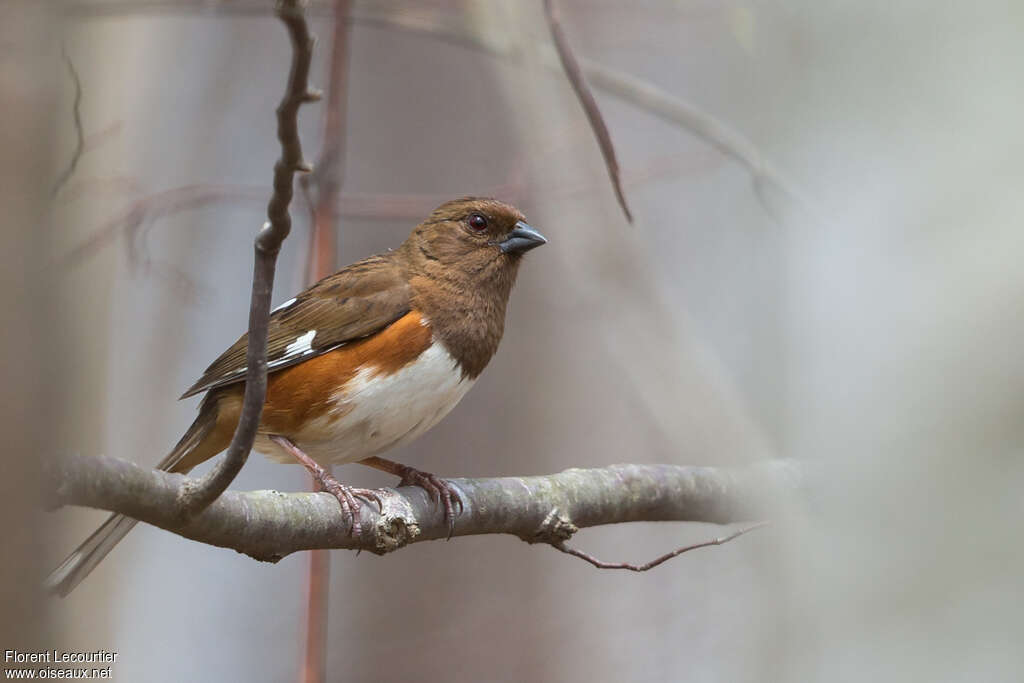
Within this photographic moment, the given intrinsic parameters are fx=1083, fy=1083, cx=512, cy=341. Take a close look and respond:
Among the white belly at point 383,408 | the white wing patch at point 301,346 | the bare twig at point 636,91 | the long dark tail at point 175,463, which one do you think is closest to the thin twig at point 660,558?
the white belly at point 383,408

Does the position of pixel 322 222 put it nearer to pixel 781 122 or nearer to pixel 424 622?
pixel 781 122

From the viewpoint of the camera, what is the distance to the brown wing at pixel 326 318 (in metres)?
3.82

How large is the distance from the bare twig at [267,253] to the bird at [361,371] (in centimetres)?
109

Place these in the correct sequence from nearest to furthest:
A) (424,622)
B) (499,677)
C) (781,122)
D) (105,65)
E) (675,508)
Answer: (781,122), (675,508), (105,65), (499,677), (424,622)

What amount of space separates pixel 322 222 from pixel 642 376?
149cm

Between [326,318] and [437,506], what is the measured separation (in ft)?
2.88

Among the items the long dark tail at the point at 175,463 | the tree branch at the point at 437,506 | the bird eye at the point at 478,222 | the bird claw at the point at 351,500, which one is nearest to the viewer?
the tree branch at the point at 437,506

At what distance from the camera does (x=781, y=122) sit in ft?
8.23

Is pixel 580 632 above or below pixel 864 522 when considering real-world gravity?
above

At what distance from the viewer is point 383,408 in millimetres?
3693

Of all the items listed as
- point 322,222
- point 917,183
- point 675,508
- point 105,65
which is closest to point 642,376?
point 675,508

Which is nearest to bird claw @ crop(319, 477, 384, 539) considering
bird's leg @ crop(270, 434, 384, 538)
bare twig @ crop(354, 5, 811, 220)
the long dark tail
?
bird's leg @ crop(270, 434, 384, 538)

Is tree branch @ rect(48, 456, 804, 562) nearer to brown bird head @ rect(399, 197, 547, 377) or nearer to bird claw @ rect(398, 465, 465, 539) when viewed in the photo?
bird claw @ rect(398, 465, 465, 539)

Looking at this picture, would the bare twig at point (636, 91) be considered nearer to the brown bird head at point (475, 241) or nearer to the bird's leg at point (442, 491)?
the brown bird head at point (475, 241)
